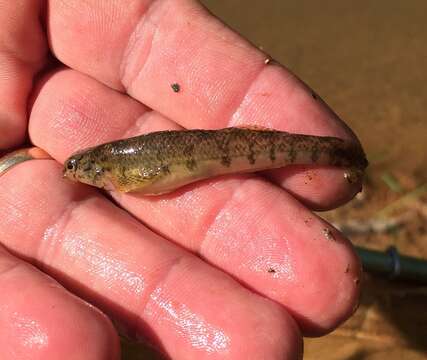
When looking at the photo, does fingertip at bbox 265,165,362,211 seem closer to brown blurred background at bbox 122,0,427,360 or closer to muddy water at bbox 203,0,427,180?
brown blurred background at bbox 122,0,427,360

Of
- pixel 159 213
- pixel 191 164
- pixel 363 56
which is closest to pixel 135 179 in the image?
pixel 159 213

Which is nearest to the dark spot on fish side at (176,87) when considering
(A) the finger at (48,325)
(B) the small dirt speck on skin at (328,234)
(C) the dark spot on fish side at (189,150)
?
(C) the dark spot on fish side at (189,150)

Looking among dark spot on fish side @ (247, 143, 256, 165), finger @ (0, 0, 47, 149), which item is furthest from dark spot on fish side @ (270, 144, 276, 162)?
finger @ (0, 0, 47, 149)

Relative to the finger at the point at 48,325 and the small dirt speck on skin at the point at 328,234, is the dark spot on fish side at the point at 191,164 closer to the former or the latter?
the small dirt speck on skin at the point at 328,234

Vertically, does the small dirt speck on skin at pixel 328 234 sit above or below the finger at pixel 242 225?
above

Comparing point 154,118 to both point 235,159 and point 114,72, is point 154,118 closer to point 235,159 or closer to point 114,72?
point 114,72

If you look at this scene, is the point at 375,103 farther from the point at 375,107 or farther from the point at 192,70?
the point at 192,70

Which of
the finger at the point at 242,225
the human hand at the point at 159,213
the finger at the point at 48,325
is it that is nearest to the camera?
the finger at the point at 48,325
